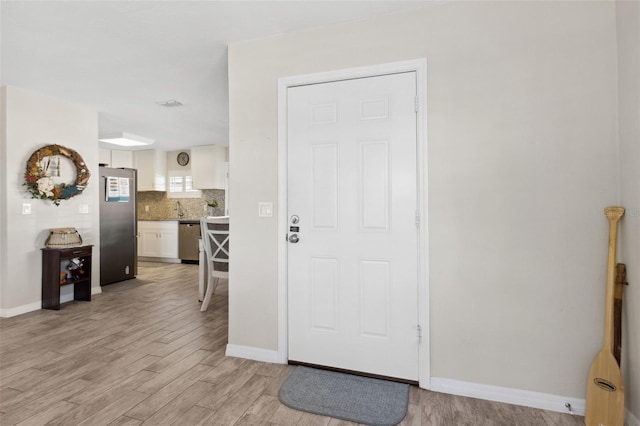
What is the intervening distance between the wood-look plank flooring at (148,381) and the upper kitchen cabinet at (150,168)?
4.10 m

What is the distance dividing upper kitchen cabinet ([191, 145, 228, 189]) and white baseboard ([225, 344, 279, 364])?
16.4 feet

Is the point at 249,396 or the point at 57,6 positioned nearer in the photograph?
the point at 249,396

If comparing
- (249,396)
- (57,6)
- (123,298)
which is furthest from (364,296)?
(123,298)

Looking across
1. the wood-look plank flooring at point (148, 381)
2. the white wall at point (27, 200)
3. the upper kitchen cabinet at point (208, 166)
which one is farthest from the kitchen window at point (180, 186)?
the wood-look plank flooring at point (148, 381)

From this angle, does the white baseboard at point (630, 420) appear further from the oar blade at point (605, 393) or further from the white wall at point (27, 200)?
the white wall at point (27, 200)

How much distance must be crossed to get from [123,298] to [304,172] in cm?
338

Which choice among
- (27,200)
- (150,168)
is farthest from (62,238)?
(150,168)

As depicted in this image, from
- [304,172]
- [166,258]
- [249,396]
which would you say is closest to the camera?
[249,396]

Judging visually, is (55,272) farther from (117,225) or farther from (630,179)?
(630,179)

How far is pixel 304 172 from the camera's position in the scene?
247 cm

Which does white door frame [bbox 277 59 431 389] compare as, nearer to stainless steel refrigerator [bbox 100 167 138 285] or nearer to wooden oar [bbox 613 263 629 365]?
wooden oar [bbox 613 263 629 365]

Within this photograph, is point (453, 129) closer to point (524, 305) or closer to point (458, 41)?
point (458, 41)

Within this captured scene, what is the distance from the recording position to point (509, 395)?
201 cm

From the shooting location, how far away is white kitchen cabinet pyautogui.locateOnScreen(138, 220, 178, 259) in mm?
7105
